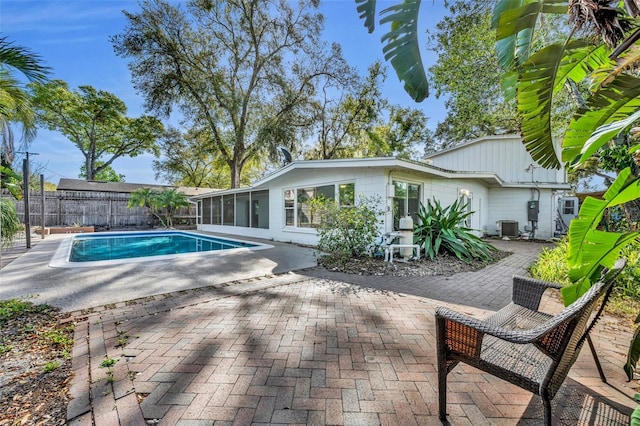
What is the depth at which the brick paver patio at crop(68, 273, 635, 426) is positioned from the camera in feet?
6.06

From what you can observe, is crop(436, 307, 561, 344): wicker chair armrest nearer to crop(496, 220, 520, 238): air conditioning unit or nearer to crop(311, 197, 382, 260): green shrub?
crop(311, 197, 382, 260): green shrub

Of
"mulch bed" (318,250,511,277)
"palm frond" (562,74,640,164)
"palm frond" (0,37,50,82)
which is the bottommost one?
"mulch bed" (318,250,511,277)

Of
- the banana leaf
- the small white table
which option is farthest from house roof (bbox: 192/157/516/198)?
the banana leaf

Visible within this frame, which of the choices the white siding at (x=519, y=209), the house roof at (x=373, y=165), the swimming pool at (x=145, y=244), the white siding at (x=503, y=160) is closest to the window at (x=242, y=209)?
the swimming pool at (x=145, y=244)

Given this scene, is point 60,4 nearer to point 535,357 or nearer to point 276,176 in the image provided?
point 276,176

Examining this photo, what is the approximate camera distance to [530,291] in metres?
2.65

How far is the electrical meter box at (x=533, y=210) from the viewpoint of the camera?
12359 millimetres

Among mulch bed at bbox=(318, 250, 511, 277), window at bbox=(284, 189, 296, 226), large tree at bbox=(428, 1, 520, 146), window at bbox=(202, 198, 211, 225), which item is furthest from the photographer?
window at bbox=(202, 198, 211, 225)

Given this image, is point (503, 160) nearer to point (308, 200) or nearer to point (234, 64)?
point (308, 200)

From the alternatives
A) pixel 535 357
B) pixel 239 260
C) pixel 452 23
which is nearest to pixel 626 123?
pixel 535 357

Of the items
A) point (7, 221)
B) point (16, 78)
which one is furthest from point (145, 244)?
point (16, 78)

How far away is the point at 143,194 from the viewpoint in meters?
18.3

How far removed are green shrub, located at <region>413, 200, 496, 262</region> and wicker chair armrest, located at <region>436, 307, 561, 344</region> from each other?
5.52 metres

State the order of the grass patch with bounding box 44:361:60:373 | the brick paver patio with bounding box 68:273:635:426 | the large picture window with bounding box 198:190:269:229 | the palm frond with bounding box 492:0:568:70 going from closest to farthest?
the brick paver patio with bounding box 68:273:635:426 < the palm frond with bounding box 492:0:568:70 < the grass patch with bounding box 44:361:60:373 < the large picture window with bounding box 198:190:269:229
